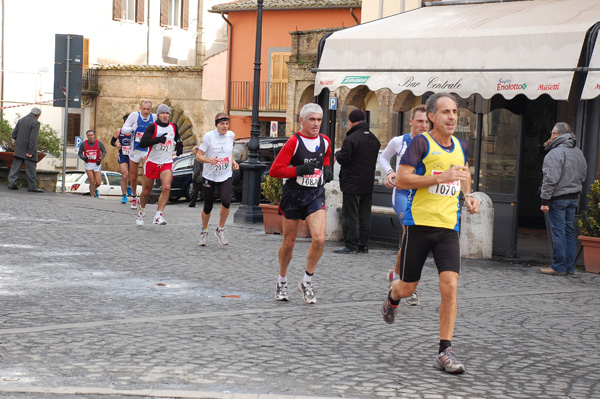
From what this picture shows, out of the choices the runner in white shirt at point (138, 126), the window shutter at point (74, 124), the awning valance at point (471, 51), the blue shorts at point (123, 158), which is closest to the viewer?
the awning valance at point (471, 51)

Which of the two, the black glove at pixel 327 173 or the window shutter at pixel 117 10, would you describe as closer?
the black glove at pixel 327 173

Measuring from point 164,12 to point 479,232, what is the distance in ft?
123

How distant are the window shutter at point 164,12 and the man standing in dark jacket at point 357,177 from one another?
120 ft

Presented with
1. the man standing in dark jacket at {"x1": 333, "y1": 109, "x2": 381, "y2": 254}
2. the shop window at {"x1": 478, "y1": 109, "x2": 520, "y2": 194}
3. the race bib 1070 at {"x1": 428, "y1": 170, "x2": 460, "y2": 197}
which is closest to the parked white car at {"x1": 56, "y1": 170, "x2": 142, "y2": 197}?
the man standing in dark jacket at {"x1": 333, "y1": 109, "x2": 381, "y2": 254}

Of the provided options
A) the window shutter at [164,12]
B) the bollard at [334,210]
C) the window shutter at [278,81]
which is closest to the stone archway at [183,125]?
the window shutter at [278,81]

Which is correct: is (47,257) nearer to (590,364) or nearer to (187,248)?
(187,248)

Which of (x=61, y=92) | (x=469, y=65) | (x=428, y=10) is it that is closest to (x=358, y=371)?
(x=469, y=65)

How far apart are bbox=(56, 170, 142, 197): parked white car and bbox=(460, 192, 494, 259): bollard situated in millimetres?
22565

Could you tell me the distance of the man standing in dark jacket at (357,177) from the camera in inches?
524

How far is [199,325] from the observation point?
7727 mm

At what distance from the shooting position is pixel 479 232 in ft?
43.4

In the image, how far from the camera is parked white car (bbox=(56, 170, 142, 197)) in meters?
34.4

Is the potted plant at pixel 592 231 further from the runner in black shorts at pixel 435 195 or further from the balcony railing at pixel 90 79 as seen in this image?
the balcony railing at pixel 90 79

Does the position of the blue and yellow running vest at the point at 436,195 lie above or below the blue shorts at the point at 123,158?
above
